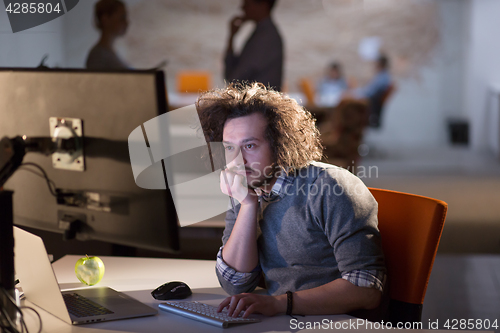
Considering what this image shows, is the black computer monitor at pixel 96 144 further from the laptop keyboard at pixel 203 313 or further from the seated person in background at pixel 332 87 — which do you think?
the seated person in background at pixel 332 87

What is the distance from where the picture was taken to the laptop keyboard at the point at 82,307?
0.98 metres

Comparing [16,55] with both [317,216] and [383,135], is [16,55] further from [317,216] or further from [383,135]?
[383,135]

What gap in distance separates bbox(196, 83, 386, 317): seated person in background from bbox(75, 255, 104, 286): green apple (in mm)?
290

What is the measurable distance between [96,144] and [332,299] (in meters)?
0.58

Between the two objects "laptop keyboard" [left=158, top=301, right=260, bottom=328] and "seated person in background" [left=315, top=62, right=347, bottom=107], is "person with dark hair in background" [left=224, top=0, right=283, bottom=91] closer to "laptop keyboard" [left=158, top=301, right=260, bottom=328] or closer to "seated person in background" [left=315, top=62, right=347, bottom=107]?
"laptop keyboard" [left=158, top=301, right=260, bottom=328]

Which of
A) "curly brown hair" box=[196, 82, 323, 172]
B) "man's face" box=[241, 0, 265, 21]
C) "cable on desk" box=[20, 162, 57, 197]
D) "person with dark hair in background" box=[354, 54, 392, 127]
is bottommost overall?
"cable on desk" box=[20, 162, 57, 197]

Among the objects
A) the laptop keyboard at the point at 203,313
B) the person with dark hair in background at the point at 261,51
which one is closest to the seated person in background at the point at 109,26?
the person with dark hair in background at the point at 261,51

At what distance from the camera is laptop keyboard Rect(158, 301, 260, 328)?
0.93 metres

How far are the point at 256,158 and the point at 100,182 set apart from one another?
0.34m

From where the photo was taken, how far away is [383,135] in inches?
304

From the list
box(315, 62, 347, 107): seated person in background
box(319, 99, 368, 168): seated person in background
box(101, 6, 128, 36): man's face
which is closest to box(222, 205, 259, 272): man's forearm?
box(101, 6, 128, 36): man's face

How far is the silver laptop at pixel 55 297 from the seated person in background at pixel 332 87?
6.07m

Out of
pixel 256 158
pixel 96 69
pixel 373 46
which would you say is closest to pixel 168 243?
pixel 256 158

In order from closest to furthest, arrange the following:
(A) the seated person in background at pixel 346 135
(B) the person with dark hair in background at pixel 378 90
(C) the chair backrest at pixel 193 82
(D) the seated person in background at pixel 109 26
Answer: (D) the seated person in background at pixel 109 26, (A) the seated person in background at pixel 346 135, (B) the person with dark hair in background at pixel 378 90, (C) the chair backrest at pixel 193 82
